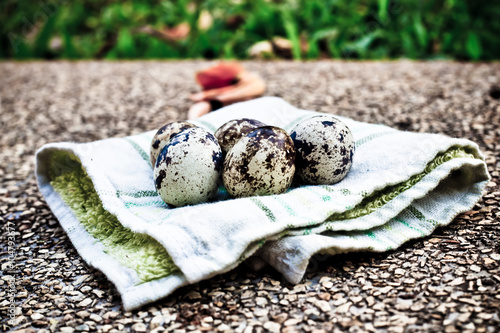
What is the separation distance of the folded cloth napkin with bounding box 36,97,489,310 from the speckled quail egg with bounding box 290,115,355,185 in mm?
62

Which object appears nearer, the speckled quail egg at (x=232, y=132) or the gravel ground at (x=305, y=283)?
the gravel ground at (x=305, y=283)

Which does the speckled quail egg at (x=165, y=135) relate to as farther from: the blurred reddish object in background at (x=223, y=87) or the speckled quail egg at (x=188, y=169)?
the blurred reddish object in background at (x=223, y=87)

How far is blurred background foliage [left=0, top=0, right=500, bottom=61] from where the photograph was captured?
4.21 metres

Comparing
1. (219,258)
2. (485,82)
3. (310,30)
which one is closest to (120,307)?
(219,258)

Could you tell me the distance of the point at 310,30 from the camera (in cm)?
466

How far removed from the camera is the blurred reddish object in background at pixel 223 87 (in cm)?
Answer: 272

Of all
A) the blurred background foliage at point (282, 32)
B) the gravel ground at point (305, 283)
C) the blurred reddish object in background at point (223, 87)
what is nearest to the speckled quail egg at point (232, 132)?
the gravel ground at point (305, 283)

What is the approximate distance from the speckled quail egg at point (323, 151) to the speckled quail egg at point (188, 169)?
27cm

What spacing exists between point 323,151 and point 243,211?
14.2 inches

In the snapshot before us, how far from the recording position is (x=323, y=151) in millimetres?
1484

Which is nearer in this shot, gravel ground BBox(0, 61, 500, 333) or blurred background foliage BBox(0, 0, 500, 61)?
gravel ground BBox(0, 61, 500, 333)

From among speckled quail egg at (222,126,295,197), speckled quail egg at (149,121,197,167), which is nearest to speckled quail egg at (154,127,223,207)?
speckled quail egg at (222,126,295,197)

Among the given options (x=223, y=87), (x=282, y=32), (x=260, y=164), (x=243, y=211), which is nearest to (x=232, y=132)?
(x=260, y=164)

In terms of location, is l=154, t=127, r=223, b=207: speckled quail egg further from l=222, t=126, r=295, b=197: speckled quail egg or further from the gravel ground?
the gravel ground
